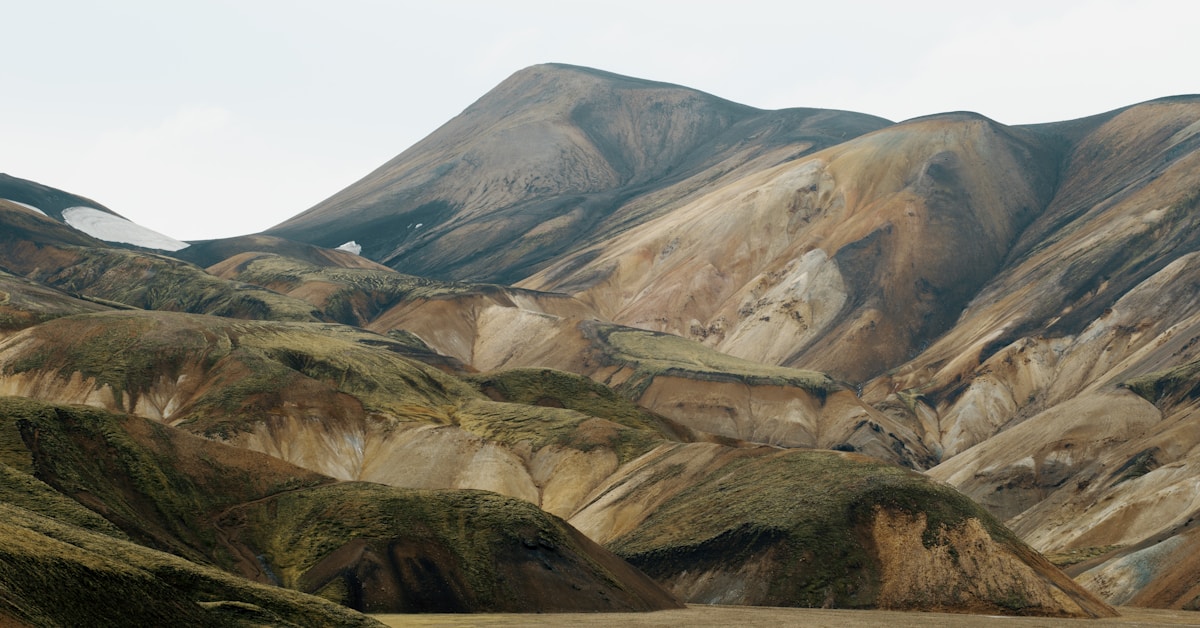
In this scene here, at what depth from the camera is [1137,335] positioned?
488 ft

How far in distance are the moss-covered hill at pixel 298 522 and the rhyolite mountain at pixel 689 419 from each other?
0.22 meters

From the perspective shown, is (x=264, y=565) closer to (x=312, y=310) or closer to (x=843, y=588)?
(x=843, y=588)

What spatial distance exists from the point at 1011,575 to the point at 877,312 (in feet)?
391

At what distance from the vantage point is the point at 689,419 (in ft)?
503

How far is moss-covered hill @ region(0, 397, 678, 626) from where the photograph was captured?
62156 millimetres

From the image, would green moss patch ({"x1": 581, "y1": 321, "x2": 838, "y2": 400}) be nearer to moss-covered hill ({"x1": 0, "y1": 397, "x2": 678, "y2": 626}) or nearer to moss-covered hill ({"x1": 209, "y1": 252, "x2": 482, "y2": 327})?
moss-covered hill ({"x1": 209, "y1": 252, "x2": 482, "y2": 327})

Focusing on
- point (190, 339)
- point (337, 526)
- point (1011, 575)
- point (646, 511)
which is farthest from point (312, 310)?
point (1011, 575)

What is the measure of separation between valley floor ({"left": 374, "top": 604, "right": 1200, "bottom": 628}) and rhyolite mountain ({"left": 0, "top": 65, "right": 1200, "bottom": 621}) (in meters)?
3.14

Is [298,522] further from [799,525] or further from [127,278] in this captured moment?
[127,278]

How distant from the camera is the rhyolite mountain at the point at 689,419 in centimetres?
6856

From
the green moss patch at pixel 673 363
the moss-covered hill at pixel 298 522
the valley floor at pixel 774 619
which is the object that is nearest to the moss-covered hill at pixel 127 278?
the green moss patch at pixel 673 363

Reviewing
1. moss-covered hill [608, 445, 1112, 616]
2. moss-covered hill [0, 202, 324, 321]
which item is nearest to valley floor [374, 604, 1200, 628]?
moss-covered hill [608, 445, 1112, 616]

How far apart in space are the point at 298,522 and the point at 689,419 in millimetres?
86731

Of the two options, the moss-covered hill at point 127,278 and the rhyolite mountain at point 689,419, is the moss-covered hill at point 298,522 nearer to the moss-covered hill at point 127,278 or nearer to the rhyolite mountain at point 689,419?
the rhyolite mountain at point 689,419
